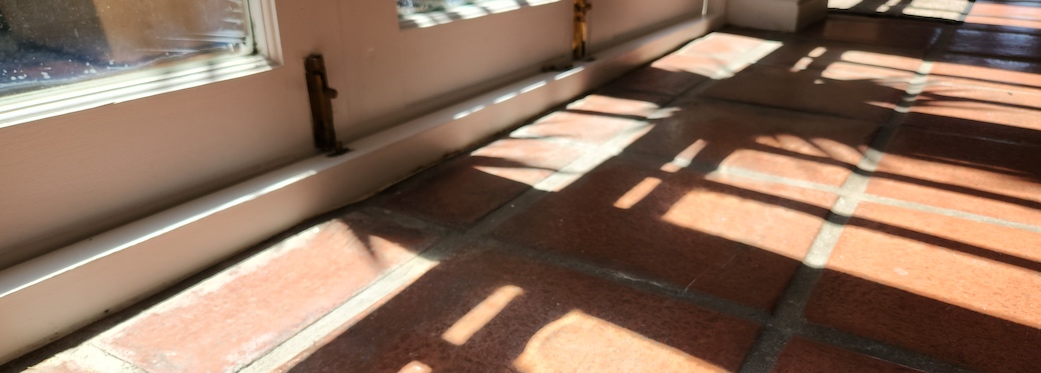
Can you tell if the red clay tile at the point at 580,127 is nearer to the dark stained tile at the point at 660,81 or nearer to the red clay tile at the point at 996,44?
the dark stained tile at the point at 660,81

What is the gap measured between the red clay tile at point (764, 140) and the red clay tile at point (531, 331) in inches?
24.5

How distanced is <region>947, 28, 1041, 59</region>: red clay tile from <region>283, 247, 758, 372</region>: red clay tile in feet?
7.59

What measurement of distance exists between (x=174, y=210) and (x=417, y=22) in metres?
0.67

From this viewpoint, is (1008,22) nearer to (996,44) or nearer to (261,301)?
(996,44)

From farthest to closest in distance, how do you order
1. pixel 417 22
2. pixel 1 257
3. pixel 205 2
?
pixel 417 22, pixel 205 2, pixel 1 257

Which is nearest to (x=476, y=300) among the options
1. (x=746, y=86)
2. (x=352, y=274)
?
(x=352, y=274)

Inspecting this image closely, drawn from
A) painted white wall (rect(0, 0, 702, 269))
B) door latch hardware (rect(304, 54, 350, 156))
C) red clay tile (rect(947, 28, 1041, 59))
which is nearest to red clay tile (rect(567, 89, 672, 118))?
painted white wall (rect(0, 0, 702, 269))

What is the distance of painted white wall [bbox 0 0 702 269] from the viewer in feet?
3.16

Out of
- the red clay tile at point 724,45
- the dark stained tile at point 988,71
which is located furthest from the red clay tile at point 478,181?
the dark stained tile at point 988,71

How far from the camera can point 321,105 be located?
134 centimetres

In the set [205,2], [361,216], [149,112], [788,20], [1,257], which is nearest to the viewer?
[1,257]

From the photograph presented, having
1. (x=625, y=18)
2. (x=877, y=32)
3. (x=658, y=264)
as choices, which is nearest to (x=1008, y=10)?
(x=877, y=32)

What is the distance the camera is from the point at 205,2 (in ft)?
3.82

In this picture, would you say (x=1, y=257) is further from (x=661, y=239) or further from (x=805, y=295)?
(x=805, y=295)
